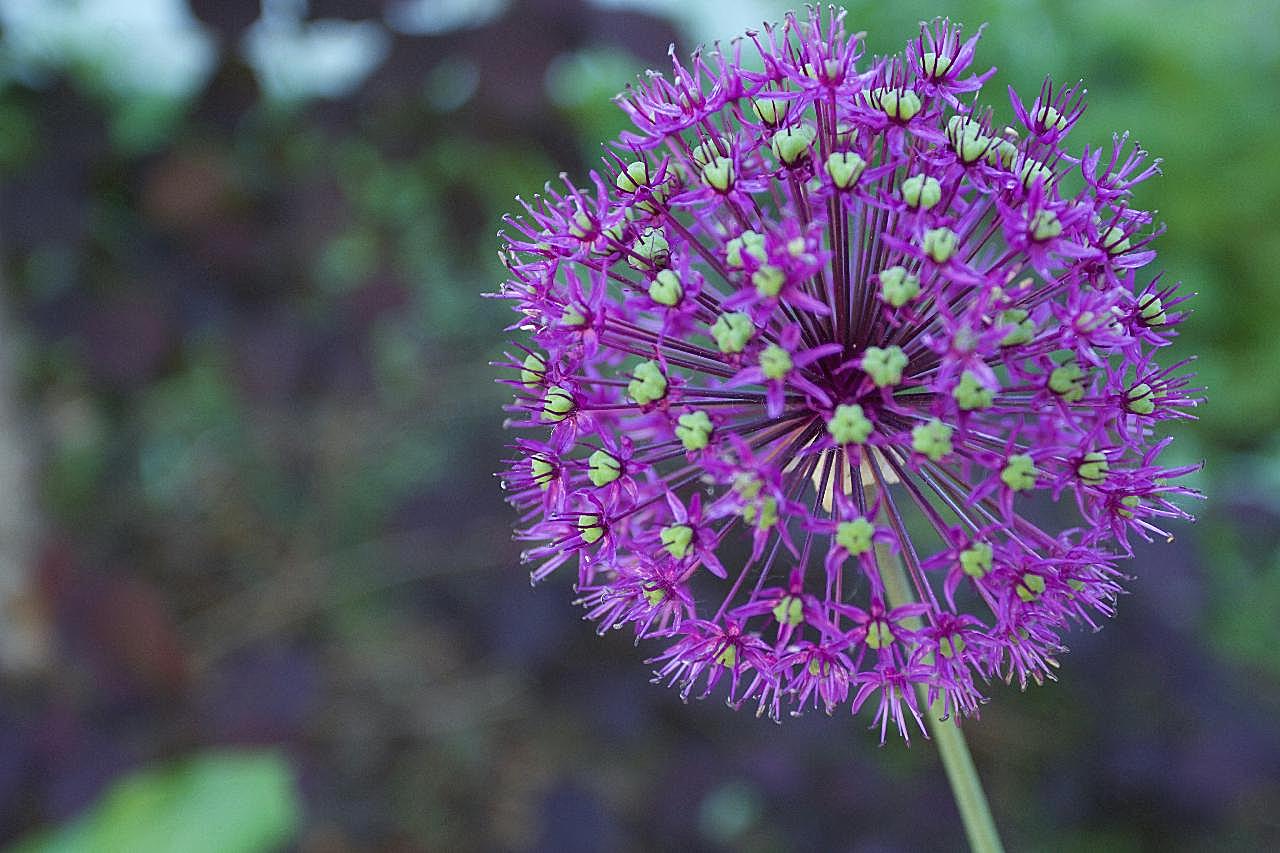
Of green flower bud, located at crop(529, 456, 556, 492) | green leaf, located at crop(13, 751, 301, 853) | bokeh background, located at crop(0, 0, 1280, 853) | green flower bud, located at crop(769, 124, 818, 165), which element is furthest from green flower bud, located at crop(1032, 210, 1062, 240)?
green leaf, located at crop(13, 751, 301, 853)

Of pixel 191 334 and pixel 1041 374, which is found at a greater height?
pixel 191 334

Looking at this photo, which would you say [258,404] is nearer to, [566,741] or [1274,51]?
[566,741]

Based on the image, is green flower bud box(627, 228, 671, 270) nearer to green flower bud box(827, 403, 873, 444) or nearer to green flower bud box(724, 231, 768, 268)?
green flower bud box(724, 231, 768, 268)

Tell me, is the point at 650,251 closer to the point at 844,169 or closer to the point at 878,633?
the point at 844,169

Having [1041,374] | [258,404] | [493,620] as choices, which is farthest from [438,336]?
[1041,374]

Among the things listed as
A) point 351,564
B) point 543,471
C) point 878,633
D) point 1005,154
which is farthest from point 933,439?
point 351,564

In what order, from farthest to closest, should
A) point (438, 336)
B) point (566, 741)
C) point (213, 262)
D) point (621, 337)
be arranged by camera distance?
point (438, 336) → point (566, 741) → point (213, 262) → point (621, 337)

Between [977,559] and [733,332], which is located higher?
A: [733,332]
